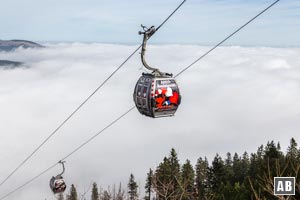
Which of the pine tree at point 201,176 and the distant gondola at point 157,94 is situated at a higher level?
the pine tree at point 201,176

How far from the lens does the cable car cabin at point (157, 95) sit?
57.3 ft

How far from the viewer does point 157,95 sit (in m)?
17.5

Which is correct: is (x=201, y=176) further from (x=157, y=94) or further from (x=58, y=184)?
(x=157, y=94)

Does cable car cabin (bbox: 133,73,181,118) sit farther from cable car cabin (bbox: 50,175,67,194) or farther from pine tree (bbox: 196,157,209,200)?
pine tree (bbox: 196,157,209,200)

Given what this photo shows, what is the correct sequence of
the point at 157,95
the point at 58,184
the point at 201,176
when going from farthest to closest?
the point at 201,176 < the point at 58,184 < the point at 157,95

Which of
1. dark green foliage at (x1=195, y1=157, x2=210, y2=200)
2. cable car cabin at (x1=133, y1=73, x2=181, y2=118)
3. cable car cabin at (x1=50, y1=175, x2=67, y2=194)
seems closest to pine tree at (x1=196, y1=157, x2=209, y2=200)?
dark green foliage at (x1=195, y1=157, x2=210, y2=200)

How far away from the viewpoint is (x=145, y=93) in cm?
1781

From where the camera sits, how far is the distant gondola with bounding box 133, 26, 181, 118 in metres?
17.5

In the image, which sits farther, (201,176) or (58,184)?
(201,176)

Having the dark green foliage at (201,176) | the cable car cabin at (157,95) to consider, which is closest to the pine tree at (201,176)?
the dark green foliage at (201,176)

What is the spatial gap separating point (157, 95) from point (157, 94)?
4cm

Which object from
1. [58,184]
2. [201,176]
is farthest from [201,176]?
[58,184]

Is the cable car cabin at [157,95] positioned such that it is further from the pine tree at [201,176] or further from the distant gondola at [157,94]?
the pine tree at [201,176]

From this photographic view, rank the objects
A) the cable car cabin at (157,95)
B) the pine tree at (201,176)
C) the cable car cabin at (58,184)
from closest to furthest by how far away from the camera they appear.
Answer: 1. the cable car cabin at (157,95)
2. the cable car cabin at (58,184)
3. the pine tree at (201,176)
